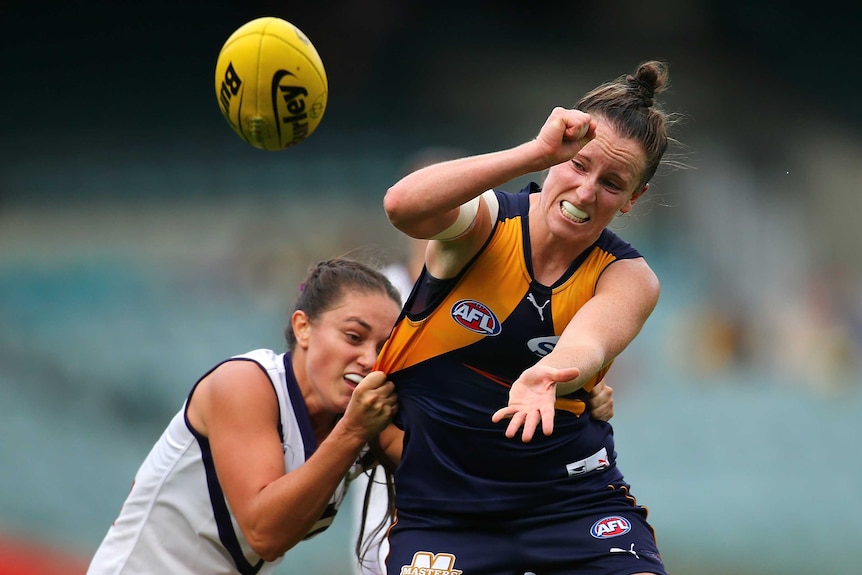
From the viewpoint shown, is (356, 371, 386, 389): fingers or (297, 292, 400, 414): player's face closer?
(356, 371, 386, 389): fingers

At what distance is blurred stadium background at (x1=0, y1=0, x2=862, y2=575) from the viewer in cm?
750

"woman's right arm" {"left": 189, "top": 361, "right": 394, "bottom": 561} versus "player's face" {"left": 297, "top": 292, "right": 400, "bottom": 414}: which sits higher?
"player's face" {"left": 297, "top": 292, "right": 400, "bottom": 414}

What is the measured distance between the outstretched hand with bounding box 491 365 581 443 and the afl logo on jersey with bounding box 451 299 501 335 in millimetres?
371

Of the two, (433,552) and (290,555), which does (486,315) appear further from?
(290,555)

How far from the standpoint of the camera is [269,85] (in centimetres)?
333

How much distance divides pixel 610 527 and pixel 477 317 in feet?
2.25

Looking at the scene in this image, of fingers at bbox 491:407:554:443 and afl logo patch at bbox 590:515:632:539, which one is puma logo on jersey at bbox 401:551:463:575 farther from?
fingers at bbox 491:407:554:443

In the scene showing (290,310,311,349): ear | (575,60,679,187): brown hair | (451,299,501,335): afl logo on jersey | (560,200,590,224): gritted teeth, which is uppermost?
(575,60,679,187): brown hair

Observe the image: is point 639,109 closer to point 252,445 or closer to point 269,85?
point 269,85

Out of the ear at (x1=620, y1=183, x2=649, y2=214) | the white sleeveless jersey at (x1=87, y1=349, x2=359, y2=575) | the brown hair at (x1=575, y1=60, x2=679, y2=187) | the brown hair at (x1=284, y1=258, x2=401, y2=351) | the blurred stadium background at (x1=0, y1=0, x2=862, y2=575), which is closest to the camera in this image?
the brown hair at (x1=575, y1=60, x2=679, y2=187)

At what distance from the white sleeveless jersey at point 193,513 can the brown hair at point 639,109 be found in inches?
52.9

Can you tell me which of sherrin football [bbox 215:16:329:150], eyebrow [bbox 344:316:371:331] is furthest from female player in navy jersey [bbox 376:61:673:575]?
sherrin football [bbox 215:16:329:150]

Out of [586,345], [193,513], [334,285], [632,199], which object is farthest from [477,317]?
[193,513]

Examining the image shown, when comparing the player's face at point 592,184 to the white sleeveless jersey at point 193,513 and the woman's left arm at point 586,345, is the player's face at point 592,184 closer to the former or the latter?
the woman's left arm at point 586,345
